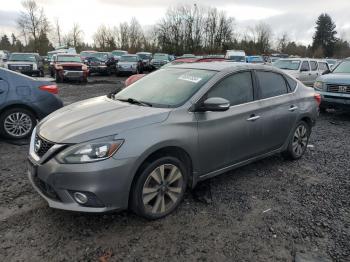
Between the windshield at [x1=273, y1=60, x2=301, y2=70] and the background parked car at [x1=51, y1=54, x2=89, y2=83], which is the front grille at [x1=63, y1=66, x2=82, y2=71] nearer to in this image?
the background parked car at [x1=51, y1=54, x2=89, y2=83]

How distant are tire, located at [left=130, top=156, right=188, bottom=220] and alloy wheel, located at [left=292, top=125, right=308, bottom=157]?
2507 mm

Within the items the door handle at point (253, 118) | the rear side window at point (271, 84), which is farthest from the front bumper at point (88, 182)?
the rear side window at point (271, 84)

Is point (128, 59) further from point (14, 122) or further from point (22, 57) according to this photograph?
point (14, 122)

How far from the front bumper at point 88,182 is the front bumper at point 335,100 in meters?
7.96

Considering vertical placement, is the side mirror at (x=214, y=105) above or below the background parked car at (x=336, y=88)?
above

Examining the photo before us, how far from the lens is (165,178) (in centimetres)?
341

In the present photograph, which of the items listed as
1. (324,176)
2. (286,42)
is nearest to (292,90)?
(324,176)

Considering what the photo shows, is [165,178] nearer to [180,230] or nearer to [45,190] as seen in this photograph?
[180,230]

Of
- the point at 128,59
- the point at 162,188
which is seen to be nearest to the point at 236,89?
the point at 162,188

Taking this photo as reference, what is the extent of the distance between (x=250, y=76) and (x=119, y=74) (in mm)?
22225

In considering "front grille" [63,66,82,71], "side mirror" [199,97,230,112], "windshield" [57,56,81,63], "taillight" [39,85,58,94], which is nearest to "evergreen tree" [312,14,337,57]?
"windshield" [57,56,81,63]

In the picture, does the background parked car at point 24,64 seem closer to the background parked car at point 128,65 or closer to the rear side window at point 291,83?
the background parked car at point 128,65

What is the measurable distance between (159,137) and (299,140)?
3111 mm

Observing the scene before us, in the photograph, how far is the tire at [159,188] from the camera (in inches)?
125
